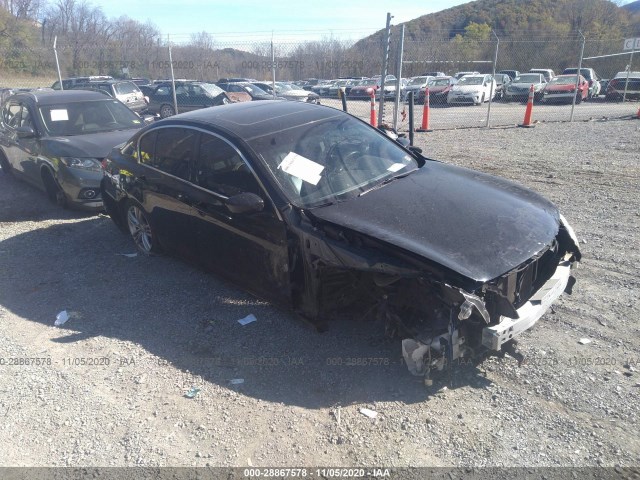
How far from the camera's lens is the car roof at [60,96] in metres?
8.03

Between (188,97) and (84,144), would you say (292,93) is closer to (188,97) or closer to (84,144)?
(188,97)

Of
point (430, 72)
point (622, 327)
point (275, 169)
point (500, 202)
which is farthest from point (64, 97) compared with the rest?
point (430, 72)

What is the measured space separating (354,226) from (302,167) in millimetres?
895

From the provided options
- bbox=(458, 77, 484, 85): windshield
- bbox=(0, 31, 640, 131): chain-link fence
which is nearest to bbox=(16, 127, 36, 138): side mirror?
bbox=(0, 31, 640, 131): chain-link fence

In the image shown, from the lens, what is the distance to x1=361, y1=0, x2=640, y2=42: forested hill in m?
41.0

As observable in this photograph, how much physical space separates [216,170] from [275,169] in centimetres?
66

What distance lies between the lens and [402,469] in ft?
9.00

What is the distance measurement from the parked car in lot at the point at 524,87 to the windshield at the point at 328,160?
21.9m

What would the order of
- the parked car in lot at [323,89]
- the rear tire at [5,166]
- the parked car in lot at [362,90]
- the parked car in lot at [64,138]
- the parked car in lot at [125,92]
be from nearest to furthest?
the parked car in lot at [64,138], the rear tire at [5,166], the parked car in lot at [125,92], the parked car in lot at [362,90], the parked car in lot at [323,89]

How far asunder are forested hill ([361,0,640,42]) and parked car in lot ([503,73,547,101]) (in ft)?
32.2

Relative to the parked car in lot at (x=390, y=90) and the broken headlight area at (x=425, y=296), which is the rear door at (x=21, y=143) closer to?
the broken headlight area at (x=425, y=296)

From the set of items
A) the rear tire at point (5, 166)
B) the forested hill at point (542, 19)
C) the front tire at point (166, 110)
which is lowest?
the rear tire at point (5, 166)

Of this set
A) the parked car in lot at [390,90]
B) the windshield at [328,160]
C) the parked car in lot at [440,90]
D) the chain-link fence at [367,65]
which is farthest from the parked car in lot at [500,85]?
the windshield at [328,160]

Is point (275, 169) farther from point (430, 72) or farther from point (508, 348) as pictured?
point (430, 72)
